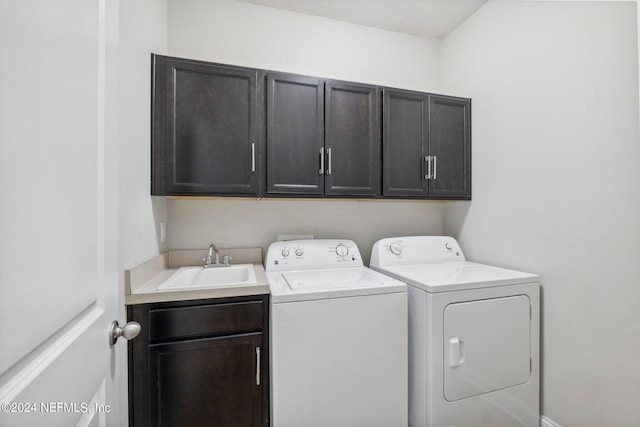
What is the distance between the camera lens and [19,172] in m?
0.42

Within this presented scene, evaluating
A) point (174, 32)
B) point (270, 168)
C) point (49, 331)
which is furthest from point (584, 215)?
point (174, 32)

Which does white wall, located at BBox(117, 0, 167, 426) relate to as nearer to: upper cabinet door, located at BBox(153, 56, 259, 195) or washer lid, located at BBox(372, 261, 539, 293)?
upper cabinet door, located at BBox(153, 56, 259, 195)

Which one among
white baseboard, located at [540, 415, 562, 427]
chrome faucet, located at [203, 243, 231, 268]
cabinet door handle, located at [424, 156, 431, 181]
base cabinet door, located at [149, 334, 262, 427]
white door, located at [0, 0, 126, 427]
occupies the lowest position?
white baseboard, located at [540, 415, 562, 427]

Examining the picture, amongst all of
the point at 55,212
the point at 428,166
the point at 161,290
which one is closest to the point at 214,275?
the point at 161,290

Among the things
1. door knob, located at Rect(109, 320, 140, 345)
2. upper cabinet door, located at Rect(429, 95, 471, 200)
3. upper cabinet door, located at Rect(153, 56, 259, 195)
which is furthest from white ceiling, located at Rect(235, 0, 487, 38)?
door knob, located at Rect(109, 320, 140, 345)

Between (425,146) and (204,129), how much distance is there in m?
1.52

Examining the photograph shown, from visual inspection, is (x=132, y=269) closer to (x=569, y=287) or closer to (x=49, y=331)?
(x=49, y=331)

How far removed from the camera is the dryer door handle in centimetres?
149

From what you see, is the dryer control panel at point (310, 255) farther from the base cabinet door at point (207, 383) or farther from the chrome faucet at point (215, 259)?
the base cabinet door at point (207, 383)

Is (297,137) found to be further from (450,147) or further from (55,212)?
(55,212)

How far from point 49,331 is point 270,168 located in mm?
1378

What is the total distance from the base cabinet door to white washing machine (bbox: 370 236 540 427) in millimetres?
859

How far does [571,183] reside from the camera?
1.53m

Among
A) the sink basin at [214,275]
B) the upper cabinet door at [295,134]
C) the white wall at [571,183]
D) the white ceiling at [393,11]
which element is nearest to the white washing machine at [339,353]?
the sink basin at [214,275]
